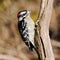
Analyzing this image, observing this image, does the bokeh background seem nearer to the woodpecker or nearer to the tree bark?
the woodpecker

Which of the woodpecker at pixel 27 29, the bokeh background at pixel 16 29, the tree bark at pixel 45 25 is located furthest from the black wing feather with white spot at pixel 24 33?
the bokeh background at pixel 16 29

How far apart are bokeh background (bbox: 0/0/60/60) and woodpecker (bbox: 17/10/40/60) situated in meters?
2.95

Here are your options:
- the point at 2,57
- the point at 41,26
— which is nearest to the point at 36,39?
the point at 41,26

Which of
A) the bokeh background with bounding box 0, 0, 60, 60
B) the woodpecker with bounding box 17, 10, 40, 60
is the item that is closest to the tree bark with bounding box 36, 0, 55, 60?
the woodpecker with bounding box 17, 10, 40, 60

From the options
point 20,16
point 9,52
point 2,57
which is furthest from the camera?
point 9,52

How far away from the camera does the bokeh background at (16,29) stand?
8008mm

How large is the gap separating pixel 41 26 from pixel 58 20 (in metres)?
4.05

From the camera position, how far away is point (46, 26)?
4488mm

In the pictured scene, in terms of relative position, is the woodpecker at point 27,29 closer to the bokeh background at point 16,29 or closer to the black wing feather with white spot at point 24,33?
the black wing feather with white spot at point 24,33

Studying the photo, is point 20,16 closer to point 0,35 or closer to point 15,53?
point 15,53

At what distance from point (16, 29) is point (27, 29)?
11.8 ft

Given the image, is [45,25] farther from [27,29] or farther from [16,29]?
[16,29]

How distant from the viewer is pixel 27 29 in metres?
4.79

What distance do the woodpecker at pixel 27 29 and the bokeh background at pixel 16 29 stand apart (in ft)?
9.68
